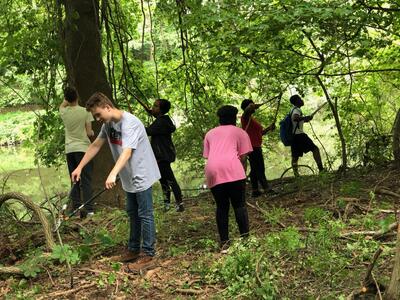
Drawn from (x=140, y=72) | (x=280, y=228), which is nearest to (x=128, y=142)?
(x=280, y=228)

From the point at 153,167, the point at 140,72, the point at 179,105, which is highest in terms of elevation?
the point at 140,72

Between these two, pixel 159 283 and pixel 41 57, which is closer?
pixel 159 283

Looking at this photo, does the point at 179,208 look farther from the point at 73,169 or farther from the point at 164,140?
the point at 73,169

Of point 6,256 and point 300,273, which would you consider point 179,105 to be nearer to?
point 6,256

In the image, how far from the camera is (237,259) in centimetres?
391

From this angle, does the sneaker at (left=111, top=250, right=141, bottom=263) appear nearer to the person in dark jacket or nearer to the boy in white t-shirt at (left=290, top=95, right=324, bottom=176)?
the person in dark jacket

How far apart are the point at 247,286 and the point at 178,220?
8.53 feet

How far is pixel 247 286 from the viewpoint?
365 cm

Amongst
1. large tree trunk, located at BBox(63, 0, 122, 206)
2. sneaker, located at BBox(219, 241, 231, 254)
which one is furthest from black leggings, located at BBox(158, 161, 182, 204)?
sneaker, located at BBox(219, 241, 231, 254)

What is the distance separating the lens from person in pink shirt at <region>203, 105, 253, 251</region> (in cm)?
463

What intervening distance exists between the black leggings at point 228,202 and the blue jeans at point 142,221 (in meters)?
0.67

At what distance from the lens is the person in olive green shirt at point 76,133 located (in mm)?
6094

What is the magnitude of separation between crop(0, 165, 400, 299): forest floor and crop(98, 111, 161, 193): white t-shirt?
773 mm

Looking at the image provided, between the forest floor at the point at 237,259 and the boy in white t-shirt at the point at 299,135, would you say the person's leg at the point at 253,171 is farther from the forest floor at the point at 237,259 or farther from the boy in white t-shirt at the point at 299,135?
the forest floor at the point at 237,259
